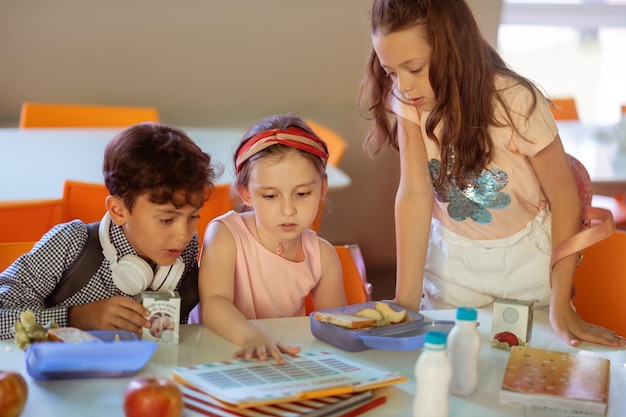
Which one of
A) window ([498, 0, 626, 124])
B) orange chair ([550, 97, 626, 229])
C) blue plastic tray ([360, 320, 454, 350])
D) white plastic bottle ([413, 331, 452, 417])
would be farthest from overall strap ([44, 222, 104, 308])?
window ([498, 0, 626, 124])

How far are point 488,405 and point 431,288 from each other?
2.50 ft

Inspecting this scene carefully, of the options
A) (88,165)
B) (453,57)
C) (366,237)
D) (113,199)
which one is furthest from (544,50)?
(113,199)

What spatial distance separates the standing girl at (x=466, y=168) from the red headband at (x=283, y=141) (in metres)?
0.23

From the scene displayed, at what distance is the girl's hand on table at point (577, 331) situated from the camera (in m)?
1.74

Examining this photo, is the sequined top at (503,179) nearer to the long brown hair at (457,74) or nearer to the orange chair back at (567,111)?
the long brown hair at (457,74)

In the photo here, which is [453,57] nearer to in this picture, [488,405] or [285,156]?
[285,156]

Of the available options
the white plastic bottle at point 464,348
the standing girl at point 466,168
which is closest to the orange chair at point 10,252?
the standing girl at point 466,168

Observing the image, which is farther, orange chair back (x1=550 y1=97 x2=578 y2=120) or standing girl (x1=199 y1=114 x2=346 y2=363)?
orange chair back (x1=550 y1=97 x2=578 y2=120)

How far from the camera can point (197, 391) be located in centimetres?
137

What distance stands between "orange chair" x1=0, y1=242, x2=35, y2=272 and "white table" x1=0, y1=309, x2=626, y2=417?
1.13ft

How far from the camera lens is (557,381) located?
146cm

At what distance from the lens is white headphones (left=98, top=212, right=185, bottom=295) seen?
1.78 m

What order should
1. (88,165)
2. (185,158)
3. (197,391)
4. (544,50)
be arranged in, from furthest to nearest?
1. (544,50)
2. (88,165)
3. (185,158)
4. (197,391)

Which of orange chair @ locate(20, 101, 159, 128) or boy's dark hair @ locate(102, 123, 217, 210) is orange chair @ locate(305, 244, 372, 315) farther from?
orange chair @ locate(20, 101, 159, 128)
